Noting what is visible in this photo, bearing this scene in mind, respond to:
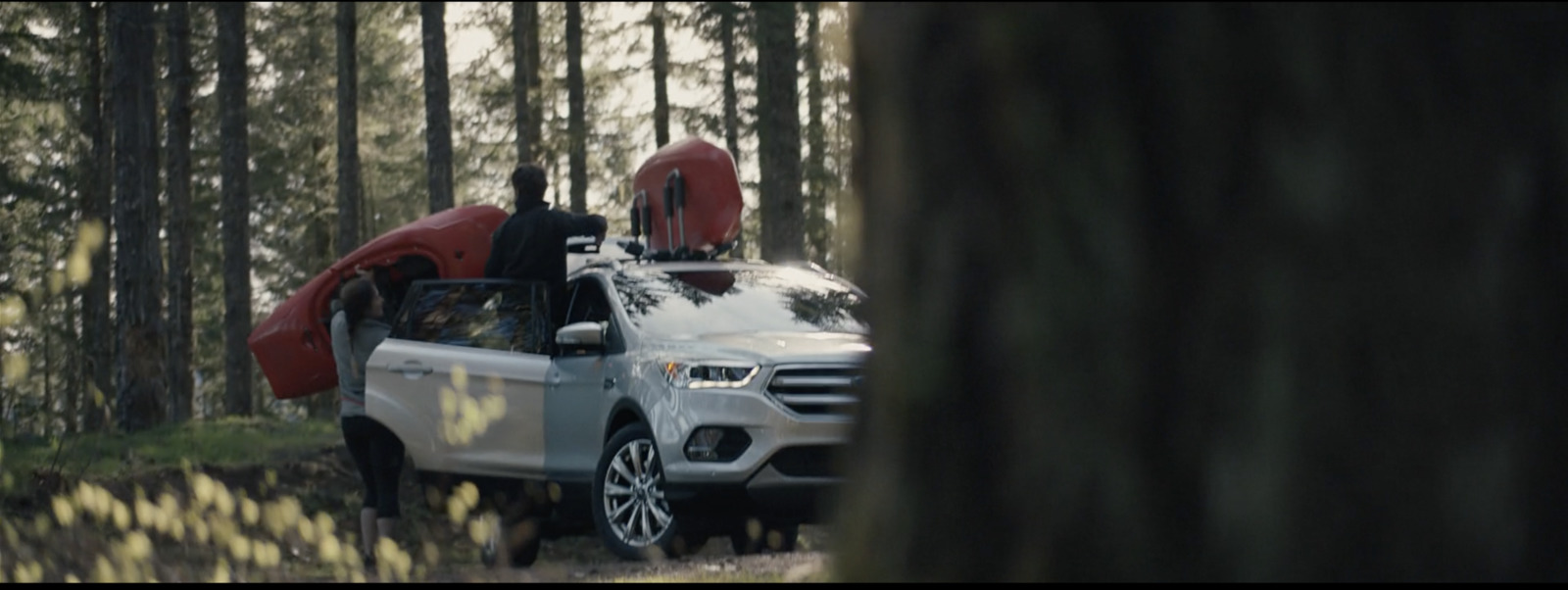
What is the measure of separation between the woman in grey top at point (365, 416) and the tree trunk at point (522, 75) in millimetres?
19691

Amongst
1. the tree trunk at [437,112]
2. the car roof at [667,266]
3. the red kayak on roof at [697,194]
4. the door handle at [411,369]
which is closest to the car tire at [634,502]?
the car roof at [667,266]

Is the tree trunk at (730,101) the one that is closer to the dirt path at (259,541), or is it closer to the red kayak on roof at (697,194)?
the dirt path at (259,541)

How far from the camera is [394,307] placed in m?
12.9

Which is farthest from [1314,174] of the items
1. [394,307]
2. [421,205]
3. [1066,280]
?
[421,205]

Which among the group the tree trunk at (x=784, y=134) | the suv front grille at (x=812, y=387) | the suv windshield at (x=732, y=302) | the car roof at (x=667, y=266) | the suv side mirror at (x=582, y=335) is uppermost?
the tree trunk at (x=784, y=134)

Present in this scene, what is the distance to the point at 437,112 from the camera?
25.6 meters

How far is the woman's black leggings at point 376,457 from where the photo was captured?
37.4 feet

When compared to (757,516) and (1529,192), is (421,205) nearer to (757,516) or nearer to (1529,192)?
(757,516)

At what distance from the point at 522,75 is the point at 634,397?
72.5 feet

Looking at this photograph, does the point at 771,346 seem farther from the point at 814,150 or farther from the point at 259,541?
the point at 814,150

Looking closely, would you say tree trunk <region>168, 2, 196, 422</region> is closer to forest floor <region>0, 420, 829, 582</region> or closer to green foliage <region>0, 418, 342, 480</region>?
green foliage <region>0, 418, 342, 480</region>

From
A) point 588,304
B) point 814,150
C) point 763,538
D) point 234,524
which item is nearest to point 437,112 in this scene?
point 814,150

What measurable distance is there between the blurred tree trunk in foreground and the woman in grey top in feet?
28.7

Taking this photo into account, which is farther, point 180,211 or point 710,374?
point 180,211
